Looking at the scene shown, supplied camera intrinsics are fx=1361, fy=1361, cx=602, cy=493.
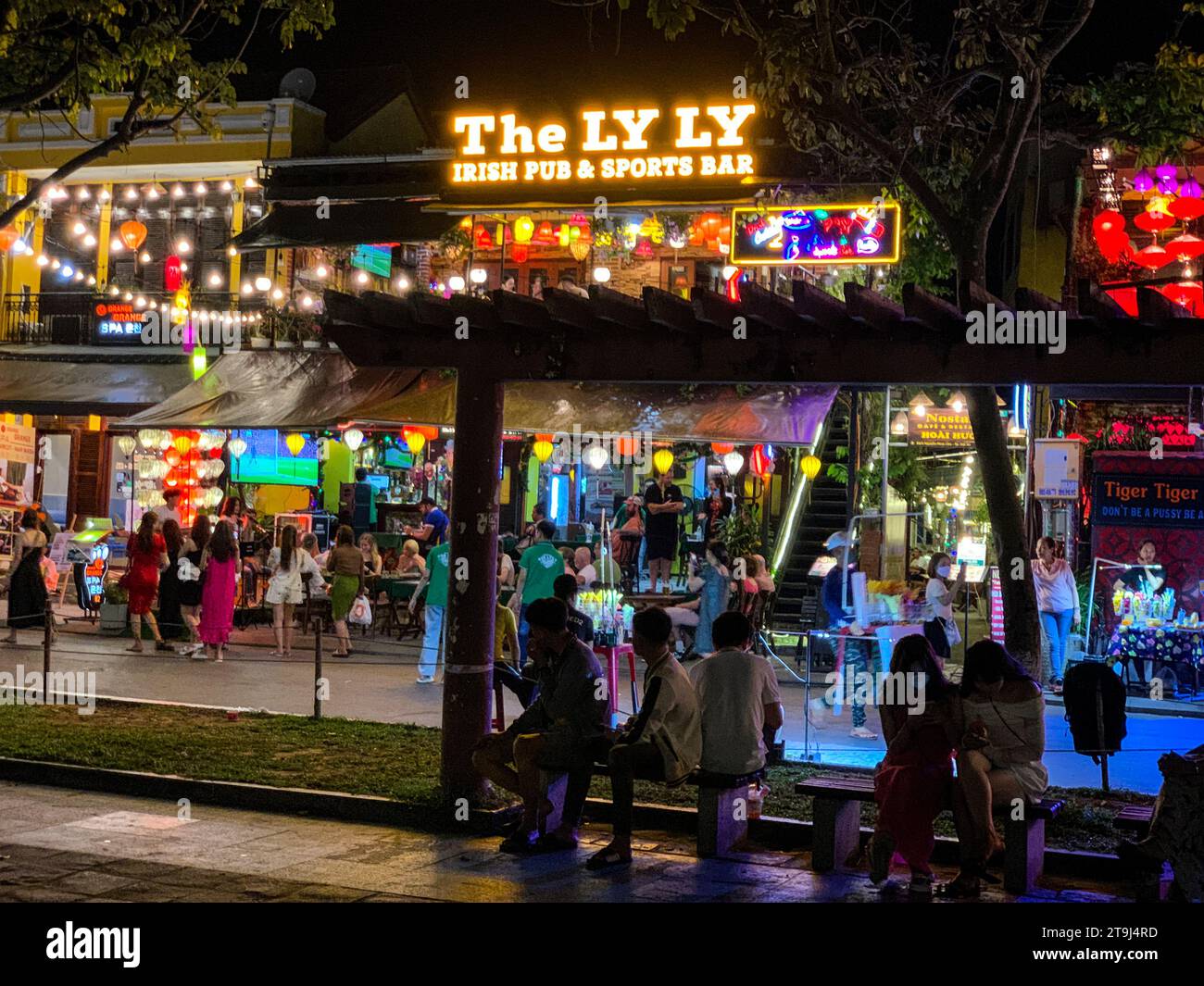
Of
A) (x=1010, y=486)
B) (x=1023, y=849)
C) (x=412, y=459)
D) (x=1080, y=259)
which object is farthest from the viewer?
(x=412, y=459)

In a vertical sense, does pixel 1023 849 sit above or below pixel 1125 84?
below

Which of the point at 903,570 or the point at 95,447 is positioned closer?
the point at 903,570

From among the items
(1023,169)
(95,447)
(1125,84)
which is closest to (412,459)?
(95,447)

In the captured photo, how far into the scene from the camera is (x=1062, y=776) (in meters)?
10.6

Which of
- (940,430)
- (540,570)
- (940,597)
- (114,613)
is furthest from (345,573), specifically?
(940,430)

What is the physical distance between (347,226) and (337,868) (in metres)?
13.6

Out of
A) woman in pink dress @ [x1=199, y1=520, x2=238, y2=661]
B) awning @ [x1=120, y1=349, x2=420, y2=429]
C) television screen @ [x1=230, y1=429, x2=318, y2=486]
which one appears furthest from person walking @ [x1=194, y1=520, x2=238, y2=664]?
television screen @ [x1=230, y1=429, x2=318, y2=486]

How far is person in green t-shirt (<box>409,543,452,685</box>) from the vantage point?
1477 cm

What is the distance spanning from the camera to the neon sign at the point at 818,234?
51.4 feet

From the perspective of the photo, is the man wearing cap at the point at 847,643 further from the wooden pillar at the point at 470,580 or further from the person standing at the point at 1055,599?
the wooden pillar at the point at 470,580

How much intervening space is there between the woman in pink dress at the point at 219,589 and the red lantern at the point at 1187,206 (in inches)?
476

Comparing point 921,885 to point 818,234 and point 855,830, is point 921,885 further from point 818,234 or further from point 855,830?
point 818,234

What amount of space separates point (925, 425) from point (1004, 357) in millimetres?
11100
